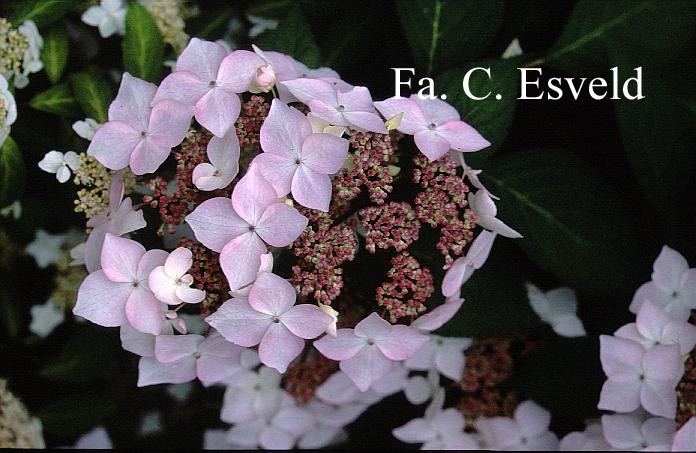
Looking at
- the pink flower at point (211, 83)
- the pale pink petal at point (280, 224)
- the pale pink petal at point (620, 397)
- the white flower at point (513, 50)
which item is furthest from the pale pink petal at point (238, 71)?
the pale pink petal at point (620, 397)

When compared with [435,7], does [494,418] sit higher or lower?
lower

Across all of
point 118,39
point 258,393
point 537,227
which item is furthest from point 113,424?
point 537,227

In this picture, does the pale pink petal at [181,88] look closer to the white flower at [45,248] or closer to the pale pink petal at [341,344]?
the pale pink petal at [341,344]

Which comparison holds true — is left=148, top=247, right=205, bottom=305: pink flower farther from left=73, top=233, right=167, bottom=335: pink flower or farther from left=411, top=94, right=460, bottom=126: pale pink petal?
left=411, top=94, right=460, bottom=126: pale pink petal

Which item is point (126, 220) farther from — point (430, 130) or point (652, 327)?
point (652, 327)

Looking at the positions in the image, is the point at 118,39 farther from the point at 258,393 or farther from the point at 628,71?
the point at 628,71

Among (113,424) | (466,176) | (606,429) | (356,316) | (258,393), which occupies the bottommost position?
(113,424)

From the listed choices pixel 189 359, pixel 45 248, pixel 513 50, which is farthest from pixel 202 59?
pixel 45 248

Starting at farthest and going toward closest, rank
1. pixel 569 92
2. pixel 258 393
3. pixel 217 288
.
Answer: pixel 258 393, pixel 569 92, pixel 217 288
